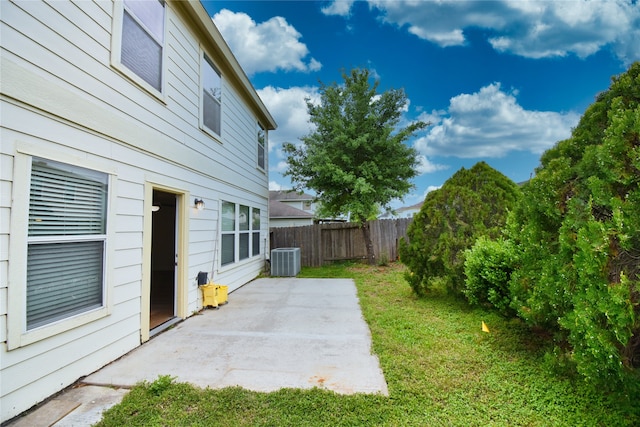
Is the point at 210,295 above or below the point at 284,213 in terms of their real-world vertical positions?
below

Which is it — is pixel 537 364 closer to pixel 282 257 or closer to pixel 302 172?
pixel 282 257

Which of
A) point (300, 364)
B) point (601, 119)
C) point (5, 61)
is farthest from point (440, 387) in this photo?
point (5, 61)

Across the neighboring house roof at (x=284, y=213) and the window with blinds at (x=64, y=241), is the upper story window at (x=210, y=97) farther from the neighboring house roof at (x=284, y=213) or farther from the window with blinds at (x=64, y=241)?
the neighboring house roof at (x=284, y=213)

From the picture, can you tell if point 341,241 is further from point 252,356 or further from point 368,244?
point 252,356

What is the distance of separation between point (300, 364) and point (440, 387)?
130cm

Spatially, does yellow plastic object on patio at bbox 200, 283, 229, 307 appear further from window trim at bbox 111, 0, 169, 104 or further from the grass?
window trim at bbox 111, 0, 169, 104

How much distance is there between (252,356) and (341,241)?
26.2 feet

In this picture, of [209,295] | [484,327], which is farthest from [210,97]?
[484,327]

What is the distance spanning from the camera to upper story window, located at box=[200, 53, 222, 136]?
5.25 m

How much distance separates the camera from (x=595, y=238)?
1848 mm

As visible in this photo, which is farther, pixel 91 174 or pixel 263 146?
pixel 263 146

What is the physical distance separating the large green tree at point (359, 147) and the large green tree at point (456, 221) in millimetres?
4306

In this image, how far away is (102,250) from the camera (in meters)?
2.88

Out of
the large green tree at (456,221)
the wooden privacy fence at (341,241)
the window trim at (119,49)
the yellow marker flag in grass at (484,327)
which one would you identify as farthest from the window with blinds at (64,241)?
the wooden privacy fence at (341,241)
